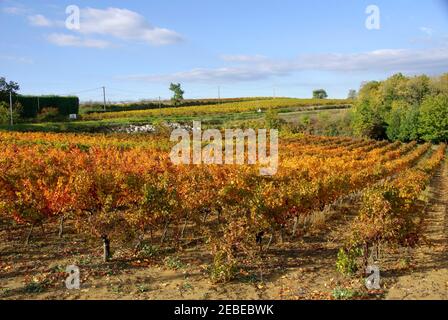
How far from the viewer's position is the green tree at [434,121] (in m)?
70.4

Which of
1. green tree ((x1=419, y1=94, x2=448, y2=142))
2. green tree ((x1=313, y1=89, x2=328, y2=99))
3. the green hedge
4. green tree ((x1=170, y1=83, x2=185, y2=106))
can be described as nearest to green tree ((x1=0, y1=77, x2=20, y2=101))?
the green hedge

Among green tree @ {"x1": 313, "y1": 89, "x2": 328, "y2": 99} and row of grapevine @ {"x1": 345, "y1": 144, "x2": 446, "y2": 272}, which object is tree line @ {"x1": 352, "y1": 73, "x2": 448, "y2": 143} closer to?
row of grapevine @ {"x1": 345, "y1": 144, "x2": 446, "y2": 272}

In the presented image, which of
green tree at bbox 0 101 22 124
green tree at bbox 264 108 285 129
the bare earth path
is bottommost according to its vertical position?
the bare earth path

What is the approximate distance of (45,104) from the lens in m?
62.0

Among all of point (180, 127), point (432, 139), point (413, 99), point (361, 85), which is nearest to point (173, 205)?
point (180, 127)

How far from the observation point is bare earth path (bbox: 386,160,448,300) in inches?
403

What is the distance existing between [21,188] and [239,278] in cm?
845

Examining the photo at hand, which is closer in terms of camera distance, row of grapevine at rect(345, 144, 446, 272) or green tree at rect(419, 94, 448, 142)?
row of grapevine at rect(345, 144, 446, 272)

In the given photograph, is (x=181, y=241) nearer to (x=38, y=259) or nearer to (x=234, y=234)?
(x=234, y=234)

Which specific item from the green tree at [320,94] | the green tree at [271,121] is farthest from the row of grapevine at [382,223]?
the green tree at [320,94]

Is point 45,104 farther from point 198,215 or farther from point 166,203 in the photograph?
point 166,203

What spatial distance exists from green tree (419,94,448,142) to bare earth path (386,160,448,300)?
56.3 meters

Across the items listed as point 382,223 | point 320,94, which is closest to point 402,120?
point 382,223
